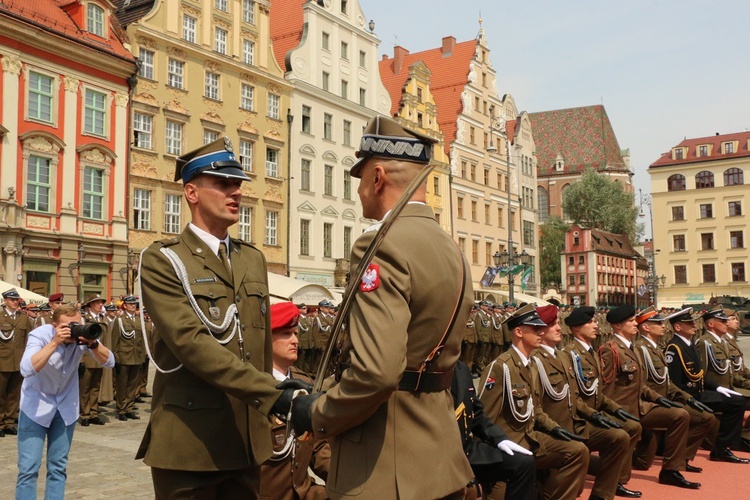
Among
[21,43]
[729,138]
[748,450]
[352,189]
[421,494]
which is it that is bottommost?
[748,450]

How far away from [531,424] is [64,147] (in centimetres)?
2321

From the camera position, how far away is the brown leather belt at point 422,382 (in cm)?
305

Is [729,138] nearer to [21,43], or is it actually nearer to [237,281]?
[21,43]

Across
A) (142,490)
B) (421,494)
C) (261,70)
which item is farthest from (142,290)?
(261,70)

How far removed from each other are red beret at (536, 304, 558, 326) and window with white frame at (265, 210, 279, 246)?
2783cm

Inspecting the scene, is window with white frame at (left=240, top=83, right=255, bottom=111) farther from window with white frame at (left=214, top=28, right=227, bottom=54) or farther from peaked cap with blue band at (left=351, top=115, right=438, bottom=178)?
peaked cap with blue band at (left=351, top=115, right=438, bottom=178)

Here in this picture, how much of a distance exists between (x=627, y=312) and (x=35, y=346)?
21.4ft

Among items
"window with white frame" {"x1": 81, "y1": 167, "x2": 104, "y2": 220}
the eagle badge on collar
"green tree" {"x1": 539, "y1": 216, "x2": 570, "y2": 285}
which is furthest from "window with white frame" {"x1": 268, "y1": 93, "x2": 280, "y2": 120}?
"green tree" {"x1": 539, "y1": 216, "x2": 570, "y2": 285}

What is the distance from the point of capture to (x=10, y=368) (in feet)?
42.9

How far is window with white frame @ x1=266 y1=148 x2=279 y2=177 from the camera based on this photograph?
34.9 metres

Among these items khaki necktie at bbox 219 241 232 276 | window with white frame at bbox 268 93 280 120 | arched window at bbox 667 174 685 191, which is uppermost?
arched window at bbox 667 174 685 191

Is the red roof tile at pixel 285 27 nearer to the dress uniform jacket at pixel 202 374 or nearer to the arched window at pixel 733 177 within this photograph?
the dress uniform jacket at pixel 202 374

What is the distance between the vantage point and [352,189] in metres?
39.8

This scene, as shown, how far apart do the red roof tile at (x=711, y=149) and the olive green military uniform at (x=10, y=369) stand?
235ft
